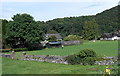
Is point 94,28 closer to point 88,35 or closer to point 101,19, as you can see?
point 88,35

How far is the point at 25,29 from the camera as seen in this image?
39.0m

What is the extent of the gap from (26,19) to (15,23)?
264cm

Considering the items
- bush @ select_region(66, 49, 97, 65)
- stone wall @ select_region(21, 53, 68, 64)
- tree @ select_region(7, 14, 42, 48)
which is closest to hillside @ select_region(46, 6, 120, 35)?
tree @ select_region(7, 14, 42, 48)

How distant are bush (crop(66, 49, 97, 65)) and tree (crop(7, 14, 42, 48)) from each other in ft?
75.1

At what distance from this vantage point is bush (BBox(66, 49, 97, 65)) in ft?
47.8

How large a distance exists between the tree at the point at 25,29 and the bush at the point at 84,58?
22.9 m

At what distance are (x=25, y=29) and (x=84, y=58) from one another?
26271 mm

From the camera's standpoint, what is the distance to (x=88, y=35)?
78750 mm

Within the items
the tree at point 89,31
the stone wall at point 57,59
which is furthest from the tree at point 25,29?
the tree at point 89,31

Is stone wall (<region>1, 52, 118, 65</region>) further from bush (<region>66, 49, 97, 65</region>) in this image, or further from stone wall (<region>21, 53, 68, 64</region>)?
bush (<region>66, 49, 97, 65</region>)

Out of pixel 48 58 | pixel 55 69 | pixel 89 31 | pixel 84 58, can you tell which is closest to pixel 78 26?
pixel 89 31

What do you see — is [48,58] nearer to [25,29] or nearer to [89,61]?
[89,61]

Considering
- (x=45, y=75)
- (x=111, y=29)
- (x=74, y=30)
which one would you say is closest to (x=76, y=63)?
(x=45, y=75)

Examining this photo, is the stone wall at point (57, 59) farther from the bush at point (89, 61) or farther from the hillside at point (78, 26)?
the hillside at point (78, 26)
